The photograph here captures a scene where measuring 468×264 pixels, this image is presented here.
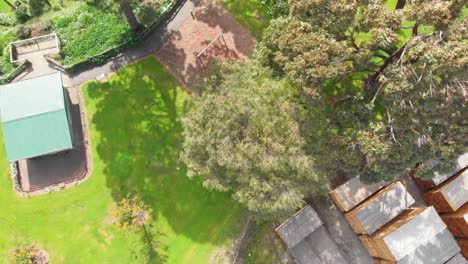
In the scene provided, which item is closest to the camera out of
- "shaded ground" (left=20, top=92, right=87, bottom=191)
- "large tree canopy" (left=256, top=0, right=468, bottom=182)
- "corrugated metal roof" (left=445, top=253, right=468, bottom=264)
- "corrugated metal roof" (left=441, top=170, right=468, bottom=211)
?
"large tree canopy" (left=256, top=0, right=468, bottom=182)

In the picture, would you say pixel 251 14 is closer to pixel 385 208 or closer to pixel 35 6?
pixel 35 6

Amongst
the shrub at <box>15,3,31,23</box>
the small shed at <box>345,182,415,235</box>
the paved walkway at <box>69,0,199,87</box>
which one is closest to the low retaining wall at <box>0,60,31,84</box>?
the paved walkway at <box>69,0,199,87</box>

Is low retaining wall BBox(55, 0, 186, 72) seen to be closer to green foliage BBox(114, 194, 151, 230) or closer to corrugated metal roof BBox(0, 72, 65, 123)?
corrugated metal roof BBox(0, 72, 65, 123)

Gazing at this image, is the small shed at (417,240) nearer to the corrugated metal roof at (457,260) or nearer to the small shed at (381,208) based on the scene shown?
the corrugated metal roof at (457,260)

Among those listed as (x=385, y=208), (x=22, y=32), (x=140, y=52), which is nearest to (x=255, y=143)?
(x=385, y=208)

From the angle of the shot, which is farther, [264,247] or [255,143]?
[264,247]

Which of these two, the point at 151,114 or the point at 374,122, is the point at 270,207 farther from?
the point at 151,114

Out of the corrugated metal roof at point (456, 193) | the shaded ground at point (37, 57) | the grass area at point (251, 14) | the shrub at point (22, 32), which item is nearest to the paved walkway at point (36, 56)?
the shaded ground at point (37, 57)
